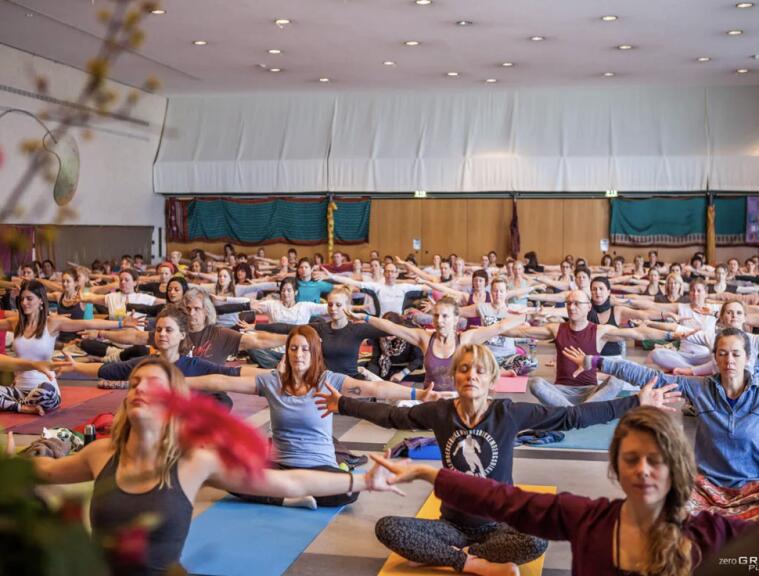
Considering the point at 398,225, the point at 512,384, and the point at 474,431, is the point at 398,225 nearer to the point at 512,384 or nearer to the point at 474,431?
the point at 512,384

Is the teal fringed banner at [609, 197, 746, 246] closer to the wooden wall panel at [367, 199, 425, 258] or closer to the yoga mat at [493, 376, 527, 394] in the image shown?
the wooden wall panel at [367, 199, 425, 258]

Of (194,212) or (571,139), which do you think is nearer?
(571,139)

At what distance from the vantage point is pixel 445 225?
20906 mm

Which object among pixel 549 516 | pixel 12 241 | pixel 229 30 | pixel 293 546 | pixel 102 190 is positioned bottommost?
pixel 293 546

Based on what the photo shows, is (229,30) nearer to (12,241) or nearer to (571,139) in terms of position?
(571,139)

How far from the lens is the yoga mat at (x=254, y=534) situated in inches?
178

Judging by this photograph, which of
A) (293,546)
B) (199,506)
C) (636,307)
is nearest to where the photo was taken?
(293,546)

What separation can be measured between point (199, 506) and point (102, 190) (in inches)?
566

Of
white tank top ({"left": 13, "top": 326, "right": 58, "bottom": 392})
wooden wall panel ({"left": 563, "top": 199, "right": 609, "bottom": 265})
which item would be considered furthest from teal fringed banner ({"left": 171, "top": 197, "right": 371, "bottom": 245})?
white tank top ({"left": 13, "top": 326, "right": 58, "bottom": 392})

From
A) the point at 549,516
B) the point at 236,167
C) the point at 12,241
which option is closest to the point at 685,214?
the point at 236,167

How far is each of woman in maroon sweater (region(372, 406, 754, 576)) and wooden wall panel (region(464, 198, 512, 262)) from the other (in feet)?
59.3

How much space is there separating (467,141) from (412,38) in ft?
18.9

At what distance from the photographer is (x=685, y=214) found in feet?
64.9

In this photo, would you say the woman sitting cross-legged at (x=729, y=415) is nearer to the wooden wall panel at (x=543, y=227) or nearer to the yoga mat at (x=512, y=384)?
the yoga mat at (x=512, y=384)
